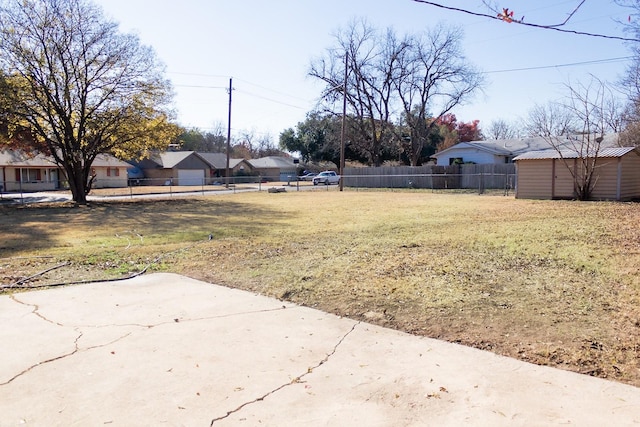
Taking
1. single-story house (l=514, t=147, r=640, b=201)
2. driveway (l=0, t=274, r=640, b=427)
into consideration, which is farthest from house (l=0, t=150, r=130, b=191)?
driveway (l=0, t=274, r=640, b=427)

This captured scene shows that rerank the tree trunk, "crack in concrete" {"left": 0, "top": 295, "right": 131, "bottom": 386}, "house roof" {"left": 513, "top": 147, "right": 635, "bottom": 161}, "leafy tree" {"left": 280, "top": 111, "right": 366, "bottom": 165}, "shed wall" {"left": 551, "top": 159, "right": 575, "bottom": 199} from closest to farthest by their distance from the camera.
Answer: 1. "crack in concrete" {"left": 0, "top": 295, "right": 131, "bottom": 386}
2. "house roof" {"left": 513, "top": 147, "right": 635, "bottom": 161}
3. "shed wall" {"left": 551, "top": 159, "right": 575, "bottom": 199}
4. the tree trunk
5. "leafy tree" {"left": 280, "top": 111, "right": 366, "bottom": 165}

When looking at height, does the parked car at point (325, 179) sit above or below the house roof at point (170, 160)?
below

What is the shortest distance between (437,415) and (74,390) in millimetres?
2444

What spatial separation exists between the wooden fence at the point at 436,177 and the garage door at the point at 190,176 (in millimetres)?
21422

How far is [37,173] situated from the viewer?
135 ft

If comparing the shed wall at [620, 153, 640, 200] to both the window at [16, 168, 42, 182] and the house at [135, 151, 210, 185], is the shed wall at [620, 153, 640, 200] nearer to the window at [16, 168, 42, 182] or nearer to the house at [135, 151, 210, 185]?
the house at [135, 151, 210, 185]

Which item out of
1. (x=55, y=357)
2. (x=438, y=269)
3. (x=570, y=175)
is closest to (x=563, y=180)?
(x=570, y=175)

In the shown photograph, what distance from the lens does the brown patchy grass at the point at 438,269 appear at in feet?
13.4

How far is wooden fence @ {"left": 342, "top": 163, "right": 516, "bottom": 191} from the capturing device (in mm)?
31750

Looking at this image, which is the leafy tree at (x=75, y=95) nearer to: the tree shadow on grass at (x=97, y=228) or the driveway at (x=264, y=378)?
the tree shadow on grass at (x=97, y=228)

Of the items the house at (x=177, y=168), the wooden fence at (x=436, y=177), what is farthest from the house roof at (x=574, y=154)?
the house at (x=177, y=168)

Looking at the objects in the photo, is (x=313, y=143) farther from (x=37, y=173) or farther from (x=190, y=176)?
(x=37, y=173)

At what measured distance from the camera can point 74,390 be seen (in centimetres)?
315

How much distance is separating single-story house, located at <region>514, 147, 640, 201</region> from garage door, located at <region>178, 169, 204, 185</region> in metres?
38.4
